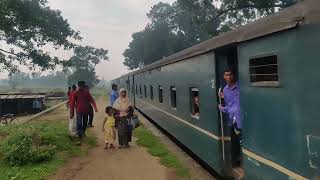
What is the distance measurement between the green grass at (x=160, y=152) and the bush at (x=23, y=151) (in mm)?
2735

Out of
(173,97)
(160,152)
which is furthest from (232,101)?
(173,97)

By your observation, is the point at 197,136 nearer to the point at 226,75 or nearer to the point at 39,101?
the point at 226,75

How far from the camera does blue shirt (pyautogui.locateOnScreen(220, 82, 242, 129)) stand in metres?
6.75

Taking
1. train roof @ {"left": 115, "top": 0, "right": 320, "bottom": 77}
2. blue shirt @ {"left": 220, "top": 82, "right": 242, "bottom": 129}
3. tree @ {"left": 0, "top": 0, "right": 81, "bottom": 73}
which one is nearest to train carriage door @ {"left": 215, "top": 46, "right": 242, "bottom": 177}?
blue shirt @ {"left": 220, "top": 82, "right": 242, "bottom": 129}

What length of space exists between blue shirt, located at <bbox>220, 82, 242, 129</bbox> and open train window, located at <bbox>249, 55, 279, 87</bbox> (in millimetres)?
924

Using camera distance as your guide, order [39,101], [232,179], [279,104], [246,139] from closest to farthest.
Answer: [279,104]
[246,139]
[232,179]
[39,101]

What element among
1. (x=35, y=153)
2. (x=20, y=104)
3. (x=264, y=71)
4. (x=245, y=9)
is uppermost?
(x=245, y=9)

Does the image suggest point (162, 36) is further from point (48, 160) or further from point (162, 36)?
point (48, 160)

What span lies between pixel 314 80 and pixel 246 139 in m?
2.19

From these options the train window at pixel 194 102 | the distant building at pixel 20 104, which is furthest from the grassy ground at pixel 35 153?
the distant building at pixel 20 104

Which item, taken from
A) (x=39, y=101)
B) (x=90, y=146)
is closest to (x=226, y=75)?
(x=90, y=146)

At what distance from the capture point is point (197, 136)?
31.4ft

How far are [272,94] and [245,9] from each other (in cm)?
3020

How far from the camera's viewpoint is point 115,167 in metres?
10.2
